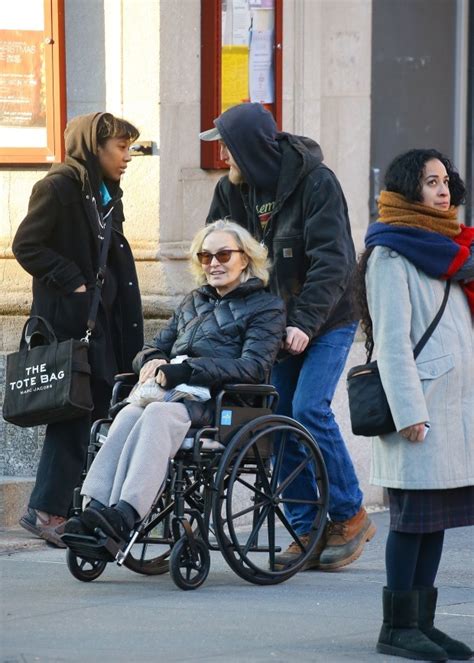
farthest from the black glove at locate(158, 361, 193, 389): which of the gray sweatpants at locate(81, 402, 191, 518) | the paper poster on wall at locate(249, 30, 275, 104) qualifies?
the paper poster on wall at locate(249, 30, 275, 104)

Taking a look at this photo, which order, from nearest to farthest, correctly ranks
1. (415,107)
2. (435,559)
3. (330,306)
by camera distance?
(435,559), (330,306), (415,107)

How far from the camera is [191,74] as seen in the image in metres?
7.89

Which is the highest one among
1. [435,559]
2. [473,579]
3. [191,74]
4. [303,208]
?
[191,74]

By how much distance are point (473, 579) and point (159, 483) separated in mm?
1563

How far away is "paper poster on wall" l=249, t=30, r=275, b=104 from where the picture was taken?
8.15m

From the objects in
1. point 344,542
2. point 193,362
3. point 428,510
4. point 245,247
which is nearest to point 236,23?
point 245,247

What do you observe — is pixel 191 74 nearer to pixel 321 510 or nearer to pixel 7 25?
pixel 7 25

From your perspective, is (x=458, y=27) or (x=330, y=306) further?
(x=458, y=27)

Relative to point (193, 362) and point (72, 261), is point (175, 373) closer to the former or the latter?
point (193, 362)

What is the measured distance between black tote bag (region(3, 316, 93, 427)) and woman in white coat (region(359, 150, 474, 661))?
2015mm

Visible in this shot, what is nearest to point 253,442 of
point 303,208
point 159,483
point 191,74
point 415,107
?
point 159,483

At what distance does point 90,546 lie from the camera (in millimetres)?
5727

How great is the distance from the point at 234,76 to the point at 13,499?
248 cm

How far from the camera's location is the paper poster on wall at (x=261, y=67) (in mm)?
8148
